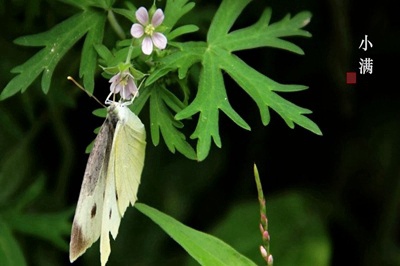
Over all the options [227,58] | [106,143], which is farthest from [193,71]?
[106,143]

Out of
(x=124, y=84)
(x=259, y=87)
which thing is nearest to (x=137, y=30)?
(x=124, y=84)

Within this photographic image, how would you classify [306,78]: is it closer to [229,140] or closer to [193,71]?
[229,140]

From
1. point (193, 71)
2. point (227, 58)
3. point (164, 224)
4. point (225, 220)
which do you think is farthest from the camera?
point (225, 220)

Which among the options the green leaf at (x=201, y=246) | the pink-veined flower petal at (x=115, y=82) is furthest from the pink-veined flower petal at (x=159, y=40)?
the green leaf at (x=201, y=246)

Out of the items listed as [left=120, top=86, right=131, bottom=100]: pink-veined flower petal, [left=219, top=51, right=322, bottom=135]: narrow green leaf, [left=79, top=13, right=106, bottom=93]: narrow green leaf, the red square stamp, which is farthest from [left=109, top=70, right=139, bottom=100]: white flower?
the red square stamp

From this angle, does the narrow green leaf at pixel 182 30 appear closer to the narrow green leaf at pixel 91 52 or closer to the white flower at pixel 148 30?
the white flower at pixel 148 30
